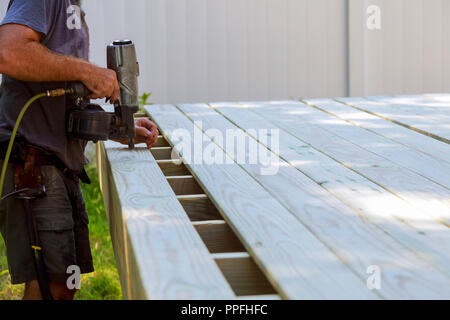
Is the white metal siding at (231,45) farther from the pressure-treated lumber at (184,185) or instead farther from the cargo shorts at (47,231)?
the pressure-treated lumber at (184,185)

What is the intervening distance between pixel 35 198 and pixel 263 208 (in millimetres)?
1067

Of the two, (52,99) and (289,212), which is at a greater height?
(52,99)

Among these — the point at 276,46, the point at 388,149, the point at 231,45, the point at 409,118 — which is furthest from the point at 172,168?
the point at 276,46

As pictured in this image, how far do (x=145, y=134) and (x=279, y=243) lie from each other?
1.54 meters

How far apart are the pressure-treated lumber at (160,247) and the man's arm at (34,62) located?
42cm

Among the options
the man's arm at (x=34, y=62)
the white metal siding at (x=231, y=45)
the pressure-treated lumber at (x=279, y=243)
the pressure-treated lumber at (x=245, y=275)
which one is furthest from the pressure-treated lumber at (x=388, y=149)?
the white metal siding at (x=231, y=45)

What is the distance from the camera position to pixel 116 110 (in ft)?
9.82

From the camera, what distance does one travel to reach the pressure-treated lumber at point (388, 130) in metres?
3.01

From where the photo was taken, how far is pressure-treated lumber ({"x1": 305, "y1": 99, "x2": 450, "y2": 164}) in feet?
9.87

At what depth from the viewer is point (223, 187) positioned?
241cm

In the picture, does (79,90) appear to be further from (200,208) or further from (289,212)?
(289,212)

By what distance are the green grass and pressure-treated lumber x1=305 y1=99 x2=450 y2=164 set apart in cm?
183

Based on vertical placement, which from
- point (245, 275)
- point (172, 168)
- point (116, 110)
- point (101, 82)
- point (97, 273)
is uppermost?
point (101, 82)

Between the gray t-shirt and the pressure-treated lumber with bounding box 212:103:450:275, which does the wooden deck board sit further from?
the gray t-shirt
